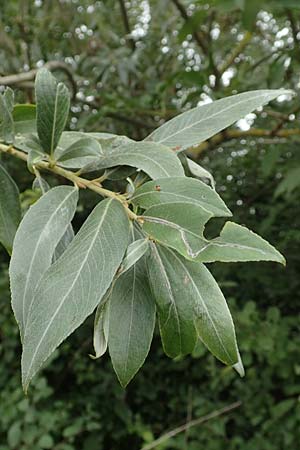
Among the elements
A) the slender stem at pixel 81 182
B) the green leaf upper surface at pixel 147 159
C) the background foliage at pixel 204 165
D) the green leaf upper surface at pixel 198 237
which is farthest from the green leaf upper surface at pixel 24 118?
the background foliage at pixel 204 165

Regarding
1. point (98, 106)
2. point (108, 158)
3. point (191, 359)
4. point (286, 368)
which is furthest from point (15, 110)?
point (191, 359)

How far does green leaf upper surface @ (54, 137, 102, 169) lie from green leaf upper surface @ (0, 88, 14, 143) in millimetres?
59

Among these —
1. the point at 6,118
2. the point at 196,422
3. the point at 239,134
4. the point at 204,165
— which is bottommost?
the point at 196,422

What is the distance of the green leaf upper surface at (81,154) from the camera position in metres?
0.53

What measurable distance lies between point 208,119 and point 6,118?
19cm

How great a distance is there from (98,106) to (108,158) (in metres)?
1.10

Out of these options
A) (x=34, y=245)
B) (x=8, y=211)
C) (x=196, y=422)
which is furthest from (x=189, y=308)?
(x=196, y=422)

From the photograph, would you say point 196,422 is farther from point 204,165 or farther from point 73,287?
point 73,287

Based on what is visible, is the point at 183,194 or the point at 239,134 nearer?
the point at 183,194

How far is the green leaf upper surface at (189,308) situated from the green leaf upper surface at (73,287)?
4cm

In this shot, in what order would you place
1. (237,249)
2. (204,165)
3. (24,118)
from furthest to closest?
(204,165) → (24,118) → (237,249)

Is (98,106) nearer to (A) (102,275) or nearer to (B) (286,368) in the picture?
(B) (286,368)

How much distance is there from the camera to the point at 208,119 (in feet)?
1.73

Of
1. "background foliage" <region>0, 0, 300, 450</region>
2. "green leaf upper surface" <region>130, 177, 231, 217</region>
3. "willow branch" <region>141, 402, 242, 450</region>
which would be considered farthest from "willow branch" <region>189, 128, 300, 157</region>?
"green leaf upper surface" <region>130, 177, 231, 217</region>
